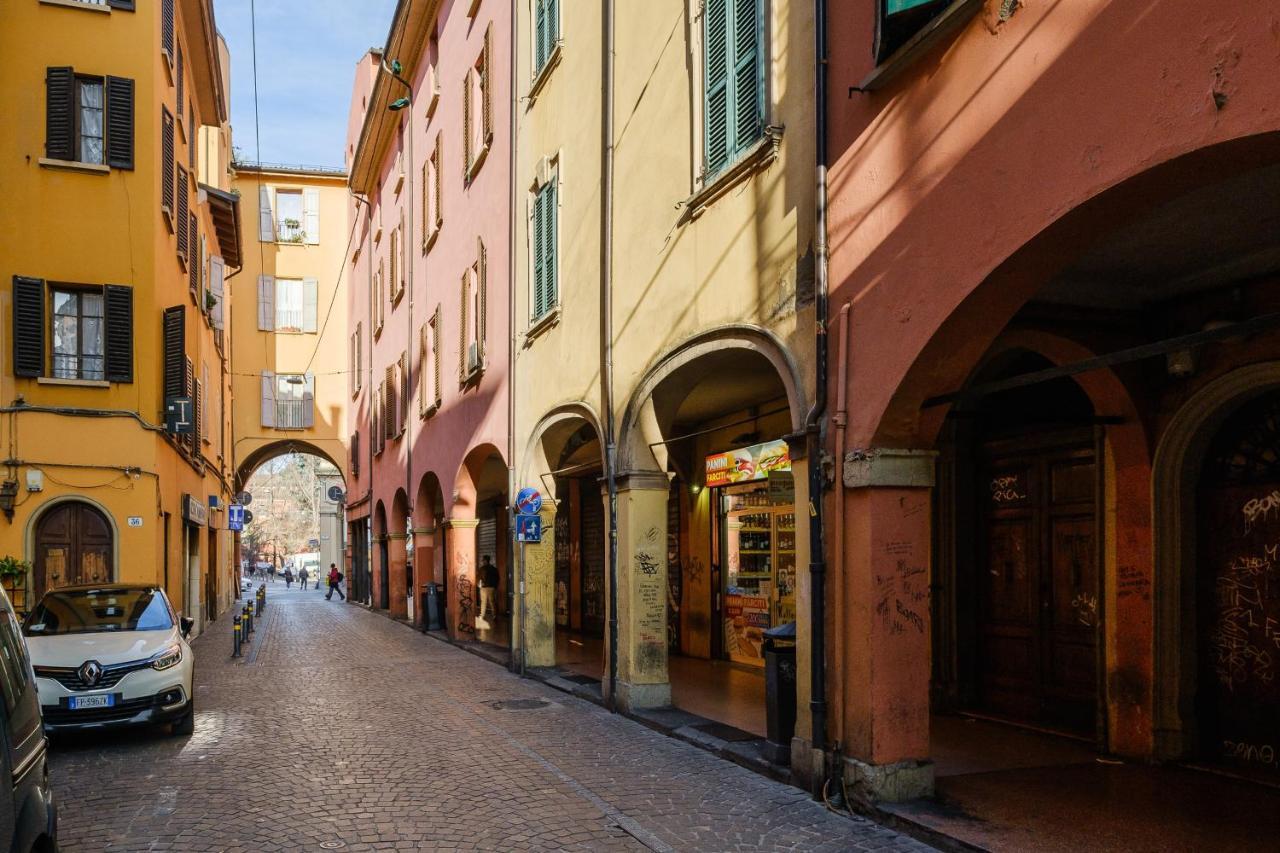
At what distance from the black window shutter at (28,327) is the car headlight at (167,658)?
838 cm

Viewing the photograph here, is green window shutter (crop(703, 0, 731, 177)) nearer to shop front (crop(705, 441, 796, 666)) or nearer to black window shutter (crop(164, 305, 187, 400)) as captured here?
shop front (crop(705, 441, 796, 666))

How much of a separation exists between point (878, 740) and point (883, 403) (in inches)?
92.6

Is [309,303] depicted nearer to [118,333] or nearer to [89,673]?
[118,333]

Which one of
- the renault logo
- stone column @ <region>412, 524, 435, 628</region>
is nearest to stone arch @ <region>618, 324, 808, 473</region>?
the renault logo

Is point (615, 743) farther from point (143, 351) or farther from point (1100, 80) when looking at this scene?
point (143, 351)

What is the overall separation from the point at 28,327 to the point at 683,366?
38.8 ft

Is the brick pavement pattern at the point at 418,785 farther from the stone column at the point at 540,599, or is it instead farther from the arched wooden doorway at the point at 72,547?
the arched wooden doorway at the point at 72,547

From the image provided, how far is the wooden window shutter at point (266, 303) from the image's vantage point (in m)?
43.5

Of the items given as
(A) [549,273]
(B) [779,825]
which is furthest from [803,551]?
(A) [549,273]

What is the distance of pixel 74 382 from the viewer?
18.0m

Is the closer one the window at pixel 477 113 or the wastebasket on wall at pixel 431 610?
the window at pixel 477 113

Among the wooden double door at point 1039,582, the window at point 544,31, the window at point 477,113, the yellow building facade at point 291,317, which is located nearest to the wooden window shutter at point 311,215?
the yellow building facade at point 291,317

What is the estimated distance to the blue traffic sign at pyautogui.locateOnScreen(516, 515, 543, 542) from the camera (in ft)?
54.0

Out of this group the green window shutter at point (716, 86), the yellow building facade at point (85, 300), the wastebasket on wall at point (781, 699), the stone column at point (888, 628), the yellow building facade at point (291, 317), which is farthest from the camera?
the yellow building facade at point (291, 317)
